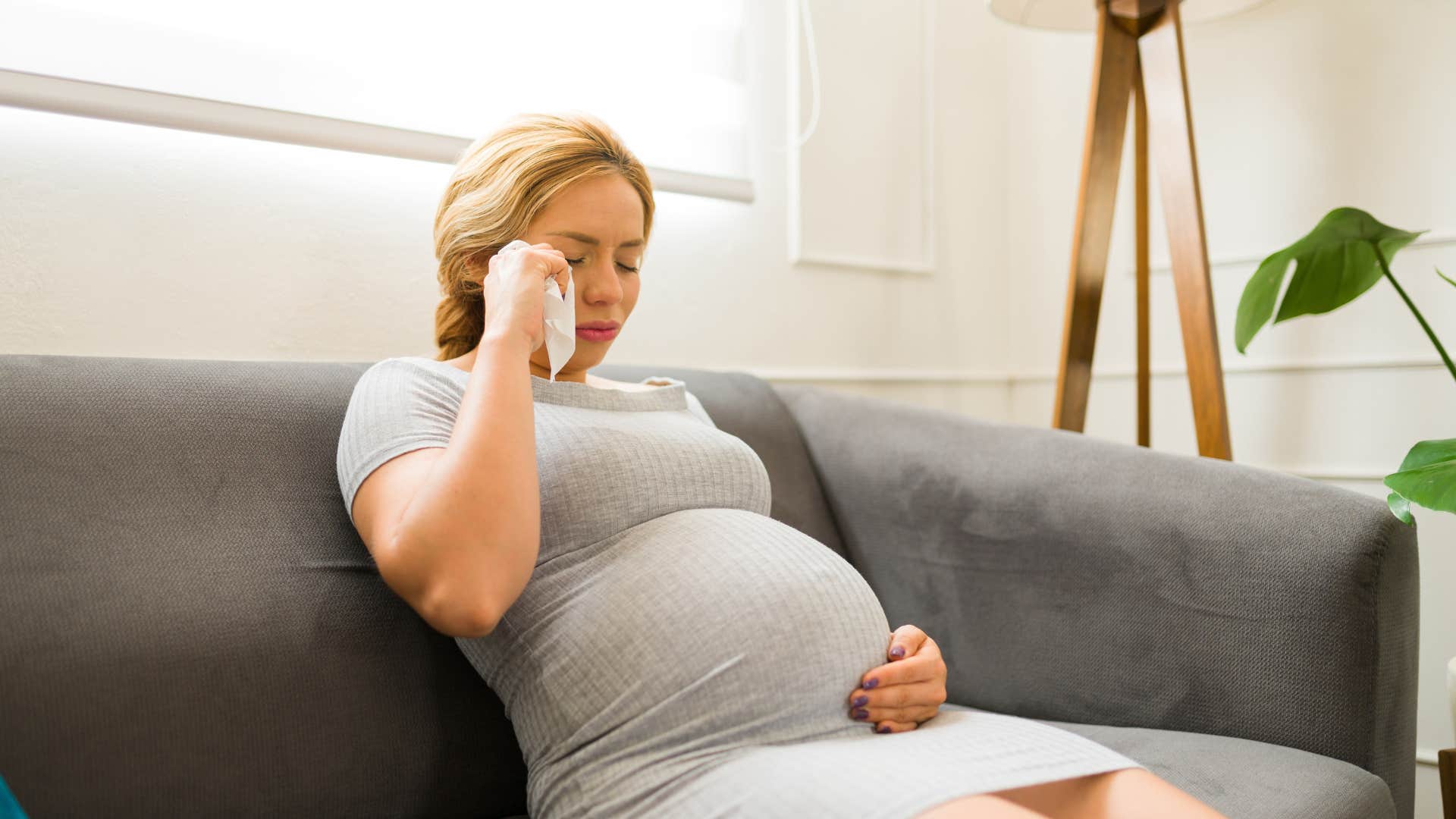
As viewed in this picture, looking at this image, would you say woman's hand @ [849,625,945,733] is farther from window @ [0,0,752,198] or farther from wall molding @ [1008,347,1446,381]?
wall molding @ [1008,347,1446,381]

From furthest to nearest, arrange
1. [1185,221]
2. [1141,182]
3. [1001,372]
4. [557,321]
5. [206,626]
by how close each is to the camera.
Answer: [1001,372] → [1141,182] → [1185,221] → [557,321] → [206,626]

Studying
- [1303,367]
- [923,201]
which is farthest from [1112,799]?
[923,201]

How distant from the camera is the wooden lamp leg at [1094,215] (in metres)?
2.05

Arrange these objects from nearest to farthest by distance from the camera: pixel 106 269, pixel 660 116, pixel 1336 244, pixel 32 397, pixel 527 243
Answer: pixel 32 397 → pixel 527 243 → pixel 106 269 → pixel 1336 244 → pixel 660 116

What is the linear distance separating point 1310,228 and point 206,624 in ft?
6.65

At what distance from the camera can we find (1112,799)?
941 mm

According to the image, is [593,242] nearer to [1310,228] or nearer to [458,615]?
[458,615]

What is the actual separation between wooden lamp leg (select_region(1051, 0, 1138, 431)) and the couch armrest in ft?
1.92

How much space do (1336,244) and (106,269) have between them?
174 cm

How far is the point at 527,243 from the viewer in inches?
47.7

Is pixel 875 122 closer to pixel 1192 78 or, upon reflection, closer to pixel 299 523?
pixel 1192 78

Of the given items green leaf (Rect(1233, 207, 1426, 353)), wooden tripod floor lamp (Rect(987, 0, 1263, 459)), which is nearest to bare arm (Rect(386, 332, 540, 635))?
green leaf (Rect(1233, 207, 1426, 353))

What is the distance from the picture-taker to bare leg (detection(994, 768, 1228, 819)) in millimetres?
920

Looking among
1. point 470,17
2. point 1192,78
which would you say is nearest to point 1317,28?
point 1192,78
